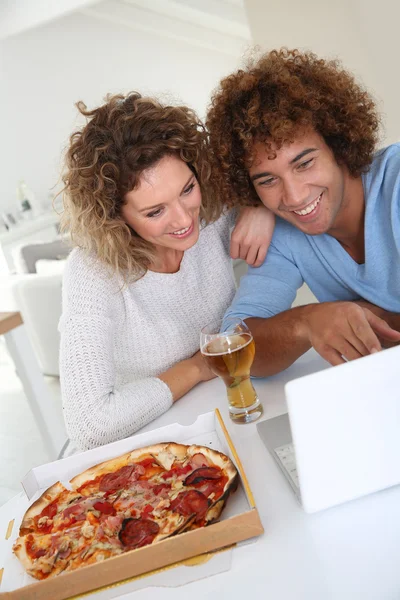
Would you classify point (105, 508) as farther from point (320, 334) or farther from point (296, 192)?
point (296, 192)

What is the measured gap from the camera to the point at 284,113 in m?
1.29

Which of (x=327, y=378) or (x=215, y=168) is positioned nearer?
(x=327, y=378)

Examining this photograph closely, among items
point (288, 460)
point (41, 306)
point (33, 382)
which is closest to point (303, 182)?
point (288, 460)

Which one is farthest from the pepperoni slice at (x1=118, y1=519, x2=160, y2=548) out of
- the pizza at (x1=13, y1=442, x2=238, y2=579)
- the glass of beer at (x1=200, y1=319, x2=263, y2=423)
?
the glass of beer at (x1=200, y1=319, x2=263, y2=423)

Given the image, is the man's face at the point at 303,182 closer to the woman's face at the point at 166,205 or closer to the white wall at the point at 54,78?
the woman's face at the point at 166,205

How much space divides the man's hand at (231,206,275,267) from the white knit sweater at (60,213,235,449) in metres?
0.11

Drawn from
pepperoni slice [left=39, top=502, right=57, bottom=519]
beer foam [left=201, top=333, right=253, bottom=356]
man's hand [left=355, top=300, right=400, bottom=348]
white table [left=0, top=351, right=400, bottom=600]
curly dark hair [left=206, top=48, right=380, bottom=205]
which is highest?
curly dark hair [left=206, top=48, right=380, bottom=205]

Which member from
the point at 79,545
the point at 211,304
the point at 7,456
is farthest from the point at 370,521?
the point at 7,456

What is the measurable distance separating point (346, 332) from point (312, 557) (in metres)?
0.43

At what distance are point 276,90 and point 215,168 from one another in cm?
24

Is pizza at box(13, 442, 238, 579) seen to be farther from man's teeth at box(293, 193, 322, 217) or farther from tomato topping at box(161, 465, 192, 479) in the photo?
man's teeth at box(293, 193, 322, 217)

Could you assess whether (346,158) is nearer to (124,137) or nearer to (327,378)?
(124,137)

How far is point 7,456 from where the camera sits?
314cm

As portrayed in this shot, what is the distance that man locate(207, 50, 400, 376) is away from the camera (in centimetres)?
131
